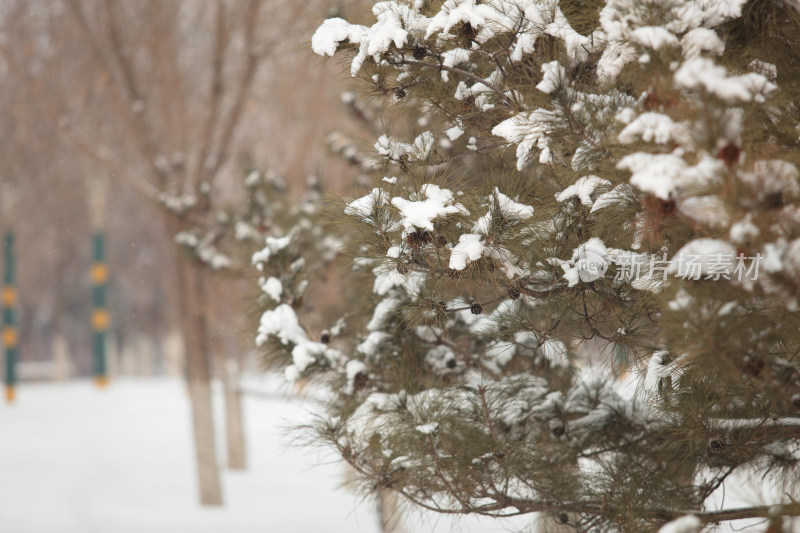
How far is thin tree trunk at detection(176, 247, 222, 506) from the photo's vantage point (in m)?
5.54

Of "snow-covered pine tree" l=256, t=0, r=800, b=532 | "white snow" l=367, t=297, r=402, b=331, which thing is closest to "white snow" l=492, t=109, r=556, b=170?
"snow-covered pine tree" l=256, t=0, r=800, b=532

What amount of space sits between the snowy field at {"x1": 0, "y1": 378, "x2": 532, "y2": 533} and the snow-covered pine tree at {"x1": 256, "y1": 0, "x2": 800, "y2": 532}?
44 centimetres

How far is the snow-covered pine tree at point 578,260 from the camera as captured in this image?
1300 millimetres

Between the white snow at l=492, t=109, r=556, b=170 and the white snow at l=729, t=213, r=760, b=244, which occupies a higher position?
the white snow at l=492, t=109, r=556, b=170

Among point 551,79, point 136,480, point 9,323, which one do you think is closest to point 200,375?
point 136,480

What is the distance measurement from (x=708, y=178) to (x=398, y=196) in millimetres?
763

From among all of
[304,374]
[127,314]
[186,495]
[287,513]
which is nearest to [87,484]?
[186,495]

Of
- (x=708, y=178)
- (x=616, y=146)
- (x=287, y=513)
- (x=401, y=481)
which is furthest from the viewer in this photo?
(x=287, y=513)

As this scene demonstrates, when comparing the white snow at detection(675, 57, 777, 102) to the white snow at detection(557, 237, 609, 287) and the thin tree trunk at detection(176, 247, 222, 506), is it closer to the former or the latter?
the white snow at detection(557, 237, 609, 287)

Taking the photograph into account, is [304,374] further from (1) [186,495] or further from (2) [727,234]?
(1) [186,495]

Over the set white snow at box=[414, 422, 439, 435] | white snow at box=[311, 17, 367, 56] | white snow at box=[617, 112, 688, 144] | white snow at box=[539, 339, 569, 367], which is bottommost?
white snow at box=[414, 422, 439, 435]

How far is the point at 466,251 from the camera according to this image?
1.64m

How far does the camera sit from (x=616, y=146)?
145cm

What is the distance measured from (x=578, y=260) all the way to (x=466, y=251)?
30 centimetres
